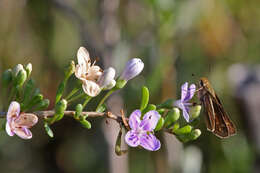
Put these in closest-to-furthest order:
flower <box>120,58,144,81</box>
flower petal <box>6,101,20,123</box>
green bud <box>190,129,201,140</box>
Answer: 1. flower petal <box>6,101,20,123</box>
2. green bud <box>190,129,201,140</box>
3. flower <box>120,58,144,81</box>

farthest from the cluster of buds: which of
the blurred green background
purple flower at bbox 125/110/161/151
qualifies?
the blurred green background

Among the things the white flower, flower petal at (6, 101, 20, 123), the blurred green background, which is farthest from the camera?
the blurred green background

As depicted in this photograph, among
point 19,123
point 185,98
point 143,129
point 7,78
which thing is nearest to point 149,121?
point 143,129

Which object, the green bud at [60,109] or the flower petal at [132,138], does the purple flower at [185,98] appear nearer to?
the flower petal at [132,138]

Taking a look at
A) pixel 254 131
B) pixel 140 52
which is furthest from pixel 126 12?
pixel 254 131

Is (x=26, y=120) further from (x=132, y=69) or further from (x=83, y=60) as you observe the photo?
(x=132, y=69)

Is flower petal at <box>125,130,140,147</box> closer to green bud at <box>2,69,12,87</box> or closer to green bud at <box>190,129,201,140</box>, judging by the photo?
green bud at <box>190,129,201,140</box>
